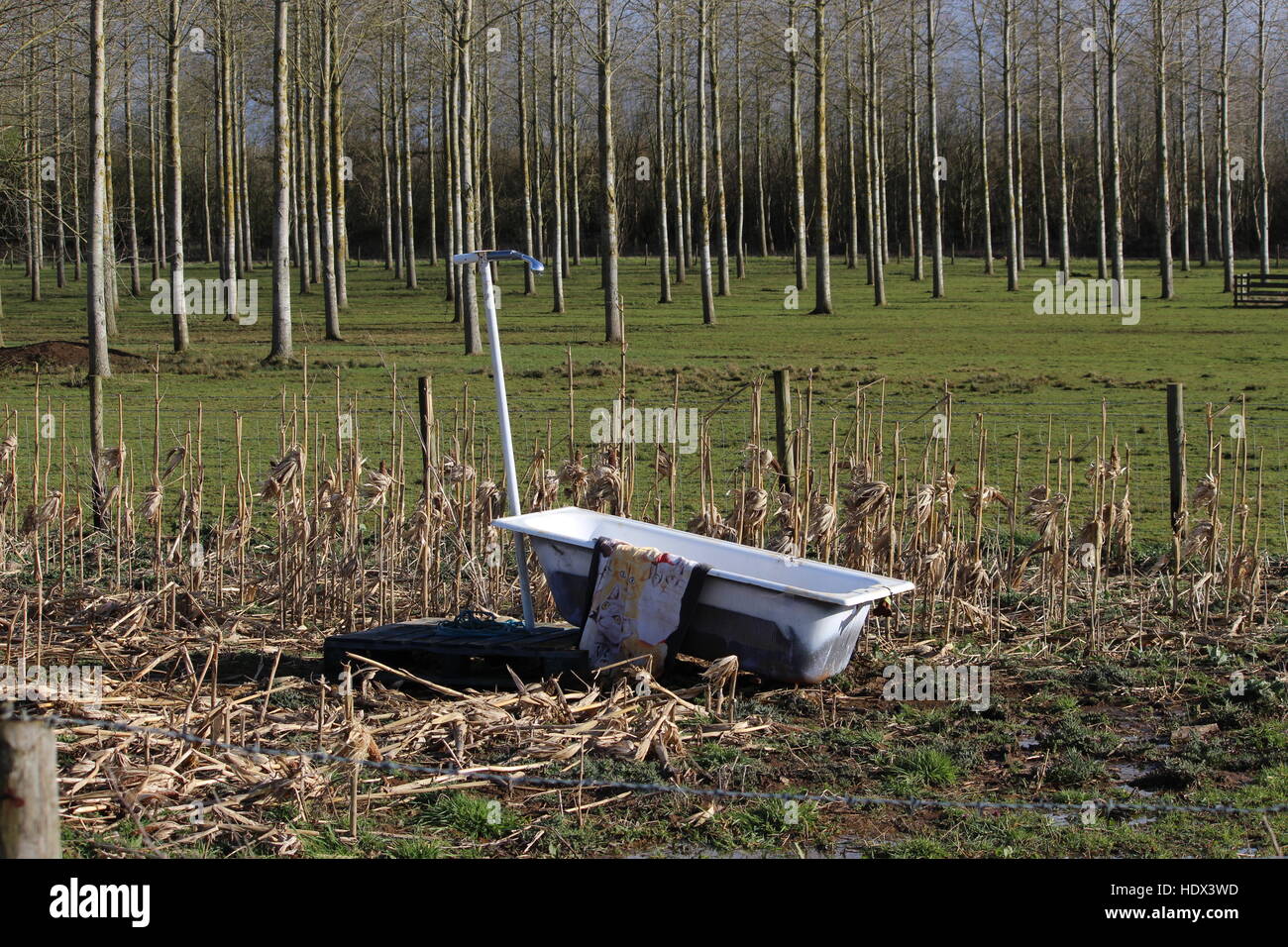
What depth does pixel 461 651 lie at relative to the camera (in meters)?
7.00

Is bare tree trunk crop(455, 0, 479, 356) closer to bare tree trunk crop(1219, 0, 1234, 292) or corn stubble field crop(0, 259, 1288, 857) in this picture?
corn stubble field crop(0, 259, 1288, 857)

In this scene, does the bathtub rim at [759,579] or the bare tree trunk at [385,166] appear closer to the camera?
the bathtub rim at [759,579]

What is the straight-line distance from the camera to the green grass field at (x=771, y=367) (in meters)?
14.3

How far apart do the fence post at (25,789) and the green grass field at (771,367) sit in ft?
22.0

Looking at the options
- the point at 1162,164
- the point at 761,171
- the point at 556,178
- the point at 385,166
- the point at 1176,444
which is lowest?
the point at 1176,444

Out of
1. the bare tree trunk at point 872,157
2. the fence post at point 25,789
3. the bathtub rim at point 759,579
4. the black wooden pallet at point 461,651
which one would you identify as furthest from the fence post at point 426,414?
the bare tree trunk at point 872,157

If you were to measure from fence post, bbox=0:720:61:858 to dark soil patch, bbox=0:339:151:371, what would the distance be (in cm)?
1942

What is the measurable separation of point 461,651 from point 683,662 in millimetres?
1253

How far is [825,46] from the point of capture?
32406mm

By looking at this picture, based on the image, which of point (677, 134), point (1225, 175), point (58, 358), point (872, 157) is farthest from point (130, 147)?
point (1225, 175)

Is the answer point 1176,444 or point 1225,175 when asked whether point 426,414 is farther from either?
point 1225,175

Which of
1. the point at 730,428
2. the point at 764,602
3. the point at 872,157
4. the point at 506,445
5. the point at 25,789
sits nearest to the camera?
the point at 25,789

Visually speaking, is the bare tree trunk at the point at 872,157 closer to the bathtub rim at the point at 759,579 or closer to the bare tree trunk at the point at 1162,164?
the bare tree trunk at the point at 1162,164
